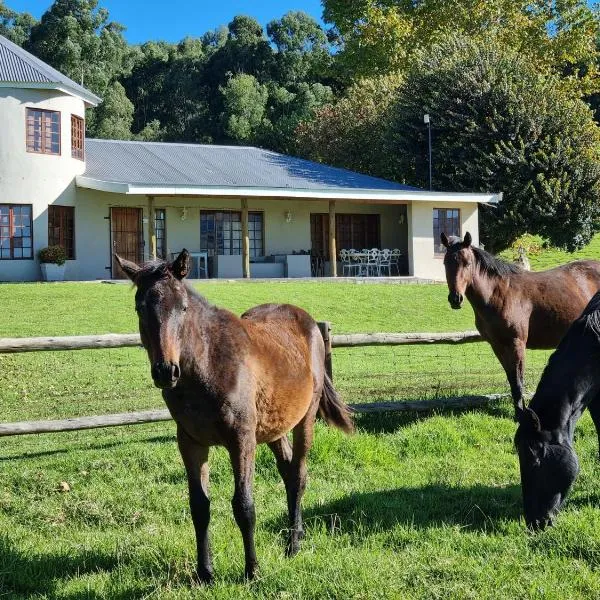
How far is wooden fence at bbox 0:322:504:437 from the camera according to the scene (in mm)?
7348

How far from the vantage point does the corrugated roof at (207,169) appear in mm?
25406

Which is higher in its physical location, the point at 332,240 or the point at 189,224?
the point at 189,224

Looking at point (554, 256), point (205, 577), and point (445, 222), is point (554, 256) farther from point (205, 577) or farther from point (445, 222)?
point (205, 577)

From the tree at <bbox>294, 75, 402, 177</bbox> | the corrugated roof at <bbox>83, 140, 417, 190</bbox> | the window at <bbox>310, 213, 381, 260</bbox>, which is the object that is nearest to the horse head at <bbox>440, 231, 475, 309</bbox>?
the corrugated roof at <bbox>83, 140, 417, 190</bbox>

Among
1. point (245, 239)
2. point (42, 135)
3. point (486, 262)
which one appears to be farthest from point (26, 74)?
point (486, 262)

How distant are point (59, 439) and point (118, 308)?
9.74 m

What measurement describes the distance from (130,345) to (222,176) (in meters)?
19.2

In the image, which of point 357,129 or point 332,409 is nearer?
point 332,409

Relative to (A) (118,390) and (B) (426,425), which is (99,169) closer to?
(A) (118,390)

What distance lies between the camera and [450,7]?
3950cm

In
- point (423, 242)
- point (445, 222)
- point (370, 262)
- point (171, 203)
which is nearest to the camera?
point (171, 203)

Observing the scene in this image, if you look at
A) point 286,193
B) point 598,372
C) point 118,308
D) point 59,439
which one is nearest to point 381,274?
point 286,193

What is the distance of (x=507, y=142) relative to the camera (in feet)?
98.3

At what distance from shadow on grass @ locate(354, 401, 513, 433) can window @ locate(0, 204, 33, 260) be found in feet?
59.9
